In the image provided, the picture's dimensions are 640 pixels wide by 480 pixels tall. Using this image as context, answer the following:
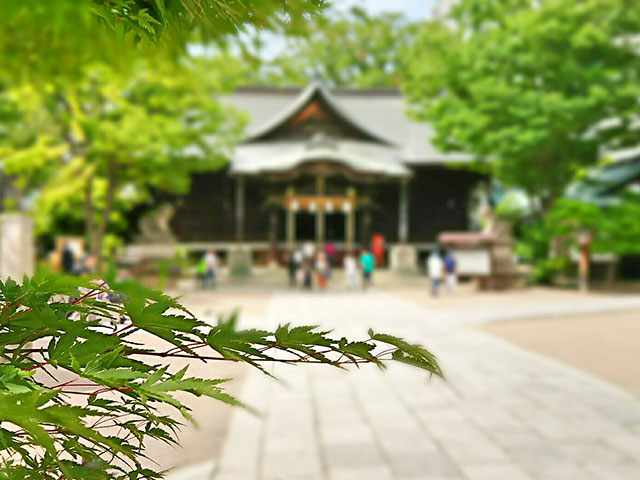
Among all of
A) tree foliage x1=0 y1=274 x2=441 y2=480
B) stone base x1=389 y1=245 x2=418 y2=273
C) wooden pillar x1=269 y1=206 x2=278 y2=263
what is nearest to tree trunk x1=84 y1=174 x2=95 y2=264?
wooden pillar x1=269 y1=206 x2=278 y2=263

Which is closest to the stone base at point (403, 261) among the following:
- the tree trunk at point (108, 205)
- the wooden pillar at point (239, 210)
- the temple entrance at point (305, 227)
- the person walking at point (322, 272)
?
the person walking at point (322, 272)

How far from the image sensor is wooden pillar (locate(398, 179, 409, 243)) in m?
20.0

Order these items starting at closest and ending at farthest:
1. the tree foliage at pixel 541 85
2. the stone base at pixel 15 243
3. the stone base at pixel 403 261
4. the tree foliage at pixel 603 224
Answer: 1. the stone base at pixel 15 243
2. the tree foliage at pixel 541 85
3. the tree foliage at pixel 603 224
4. the stone base at pixel 403 261

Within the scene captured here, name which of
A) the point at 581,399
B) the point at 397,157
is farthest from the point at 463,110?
the point at 581,399

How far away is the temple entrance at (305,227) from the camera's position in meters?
21.6

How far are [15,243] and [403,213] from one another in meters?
14.7

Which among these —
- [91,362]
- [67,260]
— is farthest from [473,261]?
[91,362]

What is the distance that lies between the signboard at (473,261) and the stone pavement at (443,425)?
25.1 feet

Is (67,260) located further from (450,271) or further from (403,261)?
(403,261)

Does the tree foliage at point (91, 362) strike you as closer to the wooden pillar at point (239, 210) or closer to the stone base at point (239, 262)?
the stone base at point (239, 262)

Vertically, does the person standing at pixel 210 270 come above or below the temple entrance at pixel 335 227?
below

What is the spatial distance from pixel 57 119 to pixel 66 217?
22.3 feet

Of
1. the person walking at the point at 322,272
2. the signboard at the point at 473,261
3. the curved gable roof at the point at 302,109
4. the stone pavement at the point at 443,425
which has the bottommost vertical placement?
the stone pavement at the point at 443,425

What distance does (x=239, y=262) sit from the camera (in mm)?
17406
